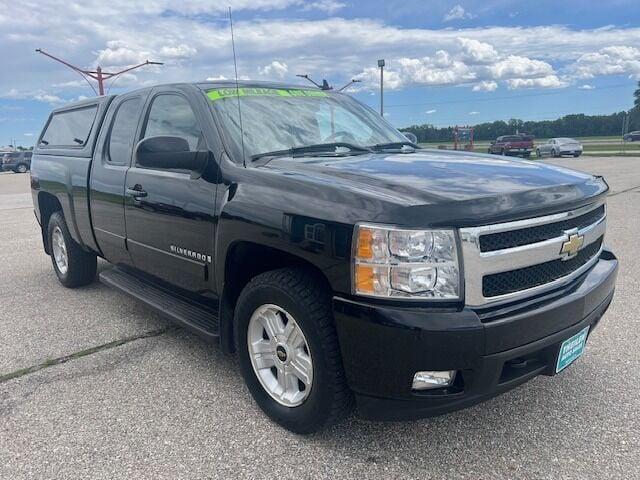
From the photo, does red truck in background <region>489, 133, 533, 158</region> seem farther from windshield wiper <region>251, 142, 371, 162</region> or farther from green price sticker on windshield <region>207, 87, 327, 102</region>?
windshield wiper <region>251, 142, 371, 162</region>

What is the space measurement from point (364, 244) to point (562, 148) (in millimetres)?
37960

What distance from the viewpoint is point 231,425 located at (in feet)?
9.57

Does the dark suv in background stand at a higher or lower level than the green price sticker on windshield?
lower

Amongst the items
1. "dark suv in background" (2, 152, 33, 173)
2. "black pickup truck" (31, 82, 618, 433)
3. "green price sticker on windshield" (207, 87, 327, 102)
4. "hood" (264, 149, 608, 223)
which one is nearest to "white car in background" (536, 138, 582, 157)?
"black pickup truck" (31, 82, 618, 433)

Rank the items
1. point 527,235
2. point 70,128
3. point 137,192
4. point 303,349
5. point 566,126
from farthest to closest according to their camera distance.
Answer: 1. point 566,126
2. point 70,128
3. point 137,192
4. point 303,349
5. point 527,235

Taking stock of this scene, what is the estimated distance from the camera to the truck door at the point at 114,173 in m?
4.18

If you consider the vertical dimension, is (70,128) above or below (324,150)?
above

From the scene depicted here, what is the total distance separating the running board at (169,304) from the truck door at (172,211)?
0.45 ft

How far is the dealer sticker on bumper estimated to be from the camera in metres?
2.57

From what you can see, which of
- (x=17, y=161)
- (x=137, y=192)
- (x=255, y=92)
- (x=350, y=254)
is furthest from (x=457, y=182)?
(x=17, y=161)

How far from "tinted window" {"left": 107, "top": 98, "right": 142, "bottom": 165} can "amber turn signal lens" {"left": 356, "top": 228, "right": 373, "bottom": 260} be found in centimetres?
252

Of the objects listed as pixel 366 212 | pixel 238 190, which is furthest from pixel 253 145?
pixel 366 212

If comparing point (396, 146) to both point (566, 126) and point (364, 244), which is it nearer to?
point (364, 244)

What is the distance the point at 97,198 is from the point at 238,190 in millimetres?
2069
